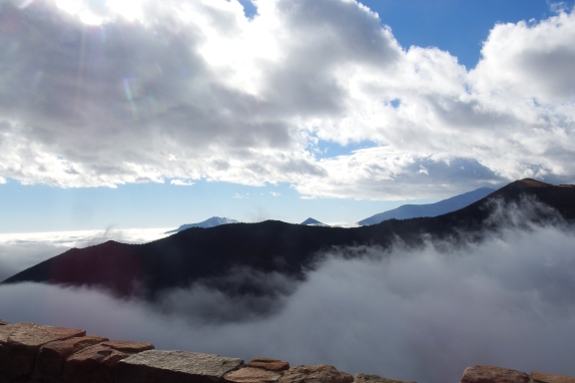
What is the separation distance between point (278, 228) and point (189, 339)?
6272 cm

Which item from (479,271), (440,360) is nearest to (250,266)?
(440,360)

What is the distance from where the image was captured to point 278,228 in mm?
174000

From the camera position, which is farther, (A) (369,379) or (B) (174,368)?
(B) (174,368)

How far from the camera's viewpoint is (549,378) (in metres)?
3.89

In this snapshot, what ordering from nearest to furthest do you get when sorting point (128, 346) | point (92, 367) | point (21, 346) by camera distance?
1. point (92, 367)
2. point (21, 346)
3. point (128, 346)

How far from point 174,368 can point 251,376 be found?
83cm

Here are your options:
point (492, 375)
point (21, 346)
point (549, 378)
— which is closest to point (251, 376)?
point (492, 375)

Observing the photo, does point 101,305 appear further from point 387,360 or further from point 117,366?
point 117,366

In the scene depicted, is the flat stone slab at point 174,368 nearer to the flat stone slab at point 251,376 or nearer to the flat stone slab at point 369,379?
the flat stone slab at point 251,376

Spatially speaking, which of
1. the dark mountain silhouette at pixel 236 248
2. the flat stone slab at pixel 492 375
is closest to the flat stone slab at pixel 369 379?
the flat stone slab at pixel 492 375

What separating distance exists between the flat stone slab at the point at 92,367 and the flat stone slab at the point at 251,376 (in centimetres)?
144

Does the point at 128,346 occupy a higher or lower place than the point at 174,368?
higher

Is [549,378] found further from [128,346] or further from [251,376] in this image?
[128,346]

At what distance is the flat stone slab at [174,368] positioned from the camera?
3850 mm
